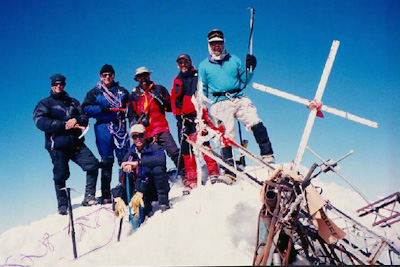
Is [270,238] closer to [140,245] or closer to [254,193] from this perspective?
[140,245]

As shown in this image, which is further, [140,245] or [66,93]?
[66,93]

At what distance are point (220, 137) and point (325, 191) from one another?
4.23 meters

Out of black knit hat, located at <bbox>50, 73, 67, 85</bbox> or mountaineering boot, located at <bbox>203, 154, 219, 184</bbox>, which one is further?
black knit hat, located at <bbox>50, 73, 67, 85</bbox>

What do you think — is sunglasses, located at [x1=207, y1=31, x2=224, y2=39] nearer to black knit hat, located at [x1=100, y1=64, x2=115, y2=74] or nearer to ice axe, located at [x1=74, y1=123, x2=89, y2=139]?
black knit hat, located at [x1=100, y1=64, x2=115, y2=74]

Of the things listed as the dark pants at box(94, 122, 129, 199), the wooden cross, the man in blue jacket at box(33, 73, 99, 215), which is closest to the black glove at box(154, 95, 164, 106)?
the dark pants at box(94, 122, 129, 199)

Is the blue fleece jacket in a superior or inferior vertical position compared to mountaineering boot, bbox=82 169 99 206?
superior

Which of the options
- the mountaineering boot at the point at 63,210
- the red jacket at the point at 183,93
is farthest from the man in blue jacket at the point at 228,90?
the mountaineering boot at the point at 63,210

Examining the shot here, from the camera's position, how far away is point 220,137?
521 centimetres

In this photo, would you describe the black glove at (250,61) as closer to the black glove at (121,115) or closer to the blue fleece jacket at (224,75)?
the blue fleece jacket at (224,75)

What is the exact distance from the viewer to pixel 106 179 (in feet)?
25.1

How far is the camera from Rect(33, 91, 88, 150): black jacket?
7070 millimetres

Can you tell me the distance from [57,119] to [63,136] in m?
0.47

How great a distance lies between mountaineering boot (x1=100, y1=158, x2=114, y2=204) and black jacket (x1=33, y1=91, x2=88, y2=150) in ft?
2.45

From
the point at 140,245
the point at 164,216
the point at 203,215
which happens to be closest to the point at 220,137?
the point at 203,215
